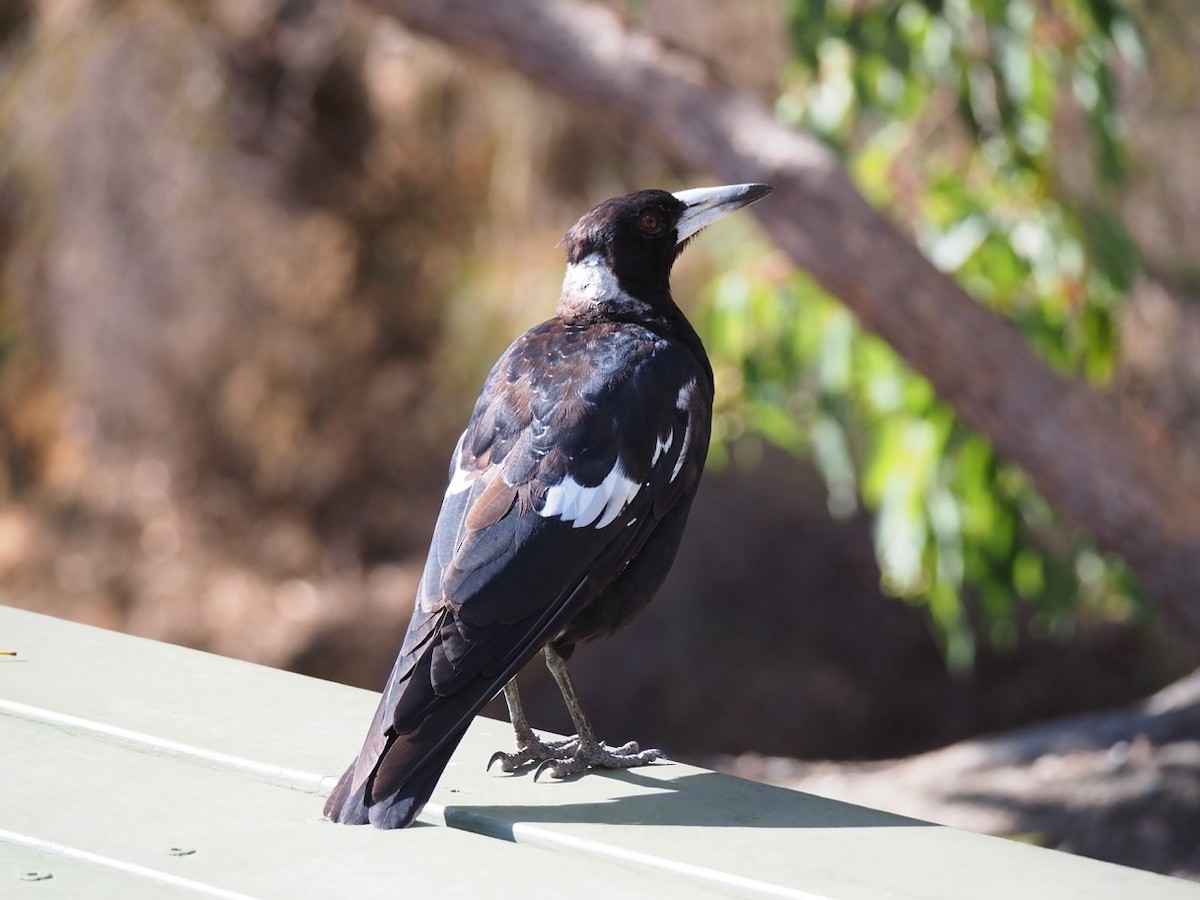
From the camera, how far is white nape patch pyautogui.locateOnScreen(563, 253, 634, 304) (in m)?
2.49

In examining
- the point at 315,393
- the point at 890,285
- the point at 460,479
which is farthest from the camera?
the point at 315,393

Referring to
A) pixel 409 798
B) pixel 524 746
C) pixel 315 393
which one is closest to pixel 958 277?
pixel 524 746

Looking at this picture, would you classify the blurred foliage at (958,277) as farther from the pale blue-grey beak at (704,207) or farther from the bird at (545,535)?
the bird at (545,535)

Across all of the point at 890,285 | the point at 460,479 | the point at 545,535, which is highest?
the point at 890,285

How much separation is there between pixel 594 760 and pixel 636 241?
2.92 ft

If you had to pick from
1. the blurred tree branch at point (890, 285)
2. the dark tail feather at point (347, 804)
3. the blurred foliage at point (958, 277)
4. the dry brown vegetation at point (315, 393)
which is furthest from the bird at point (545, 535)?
the dry brown vegetation at point (315, 393)

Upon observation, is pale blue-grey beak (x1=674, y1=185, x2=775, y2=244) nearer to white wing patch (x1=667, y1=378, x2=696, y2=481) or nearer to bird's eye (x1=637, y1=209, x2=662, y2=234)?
bird's eye (x1=637, y1=209, x2=662, y2=234)

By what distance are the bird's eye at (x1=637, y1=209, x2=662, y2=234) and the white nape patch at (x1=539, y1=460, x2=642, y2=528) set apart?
2.19 ft

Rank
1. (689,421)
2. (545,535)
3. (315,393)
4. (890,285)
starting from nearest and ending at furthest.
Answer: (545,535), (689,421), (890,285), (315,393)

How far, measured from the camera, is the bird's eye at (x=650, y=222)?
8.26ft

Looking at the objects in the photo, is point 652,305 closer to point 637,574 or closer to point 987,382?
point 637,574

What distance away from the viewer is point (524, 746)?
1.93m

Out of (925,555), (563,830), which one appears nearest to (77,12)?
(925,555)

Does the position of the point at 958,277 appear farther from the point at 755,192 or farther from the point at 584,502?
the point at 584,502
